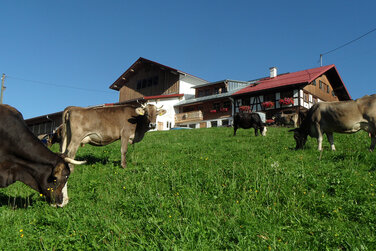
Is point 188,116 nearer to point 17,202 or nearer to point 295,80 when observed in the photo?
point 295,80

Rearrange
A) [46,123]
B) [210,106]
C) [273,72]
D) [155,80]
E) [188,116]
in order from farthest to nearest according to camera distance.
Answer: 1. [155,80]
2. [46,123]
3. [188,116]
4. [210,106]
5. [273,72]

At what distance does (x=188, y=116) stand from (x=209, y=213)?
40097 millimetres

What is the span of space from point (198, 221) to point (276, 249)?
115cm

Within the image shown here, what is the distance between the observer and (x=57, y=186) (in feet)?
17.3

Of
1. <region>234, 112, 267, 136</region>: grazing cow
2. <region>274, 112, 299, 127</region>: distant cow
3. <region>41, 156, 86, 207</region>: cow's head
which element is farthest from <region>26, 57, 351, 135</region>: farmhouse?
<region>41, 156, 86, 207</region>: cow's head

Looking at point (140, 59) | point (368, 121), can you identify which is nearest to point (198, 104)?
point (140, 59)

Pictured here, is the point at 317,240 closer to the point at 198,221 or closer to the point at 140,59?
the point at 198,221

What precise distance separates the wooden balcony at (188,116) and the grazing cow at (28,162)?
38.1 metres

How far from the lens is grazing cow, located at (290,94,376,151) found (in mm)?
8883

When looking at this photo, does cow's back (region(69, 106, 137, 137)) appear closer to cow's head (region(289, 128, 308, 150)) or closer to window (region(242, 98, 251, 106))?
cow's head (region(289, 128, 308, 150))

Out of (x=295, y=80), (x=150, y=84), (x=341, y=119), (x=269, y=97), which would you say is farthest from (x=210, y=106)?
(x=341, y=119)

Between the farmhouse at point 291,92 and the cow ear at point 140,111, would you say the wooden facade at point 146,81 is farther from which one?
the cow ear at point 140,111

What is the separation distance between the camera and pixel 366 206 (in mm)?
4281

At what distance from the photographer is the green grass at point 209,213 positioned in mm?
3529
